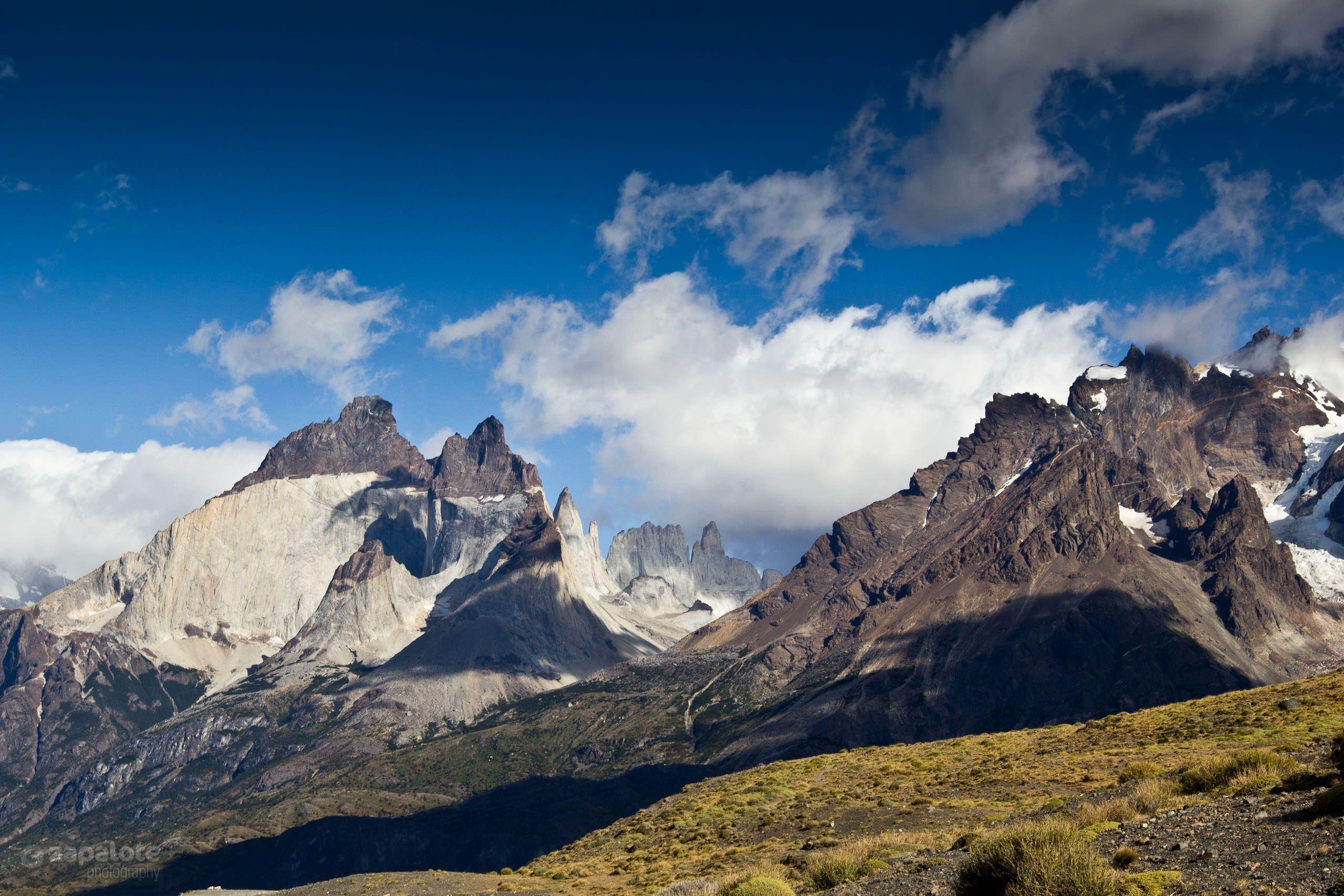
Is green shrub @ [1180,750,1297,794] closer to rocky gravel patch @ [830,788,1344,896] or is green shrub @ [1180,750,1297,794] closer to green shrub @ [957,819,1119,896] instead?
rocky gravel patch @ [830,788,1344,896]

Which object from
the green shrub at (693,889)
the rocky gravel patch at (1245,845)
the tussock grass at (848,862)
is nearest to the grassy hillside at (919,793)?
the tussock grass at (848,862)

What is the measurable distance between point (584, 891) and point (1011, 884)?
99.5 ft

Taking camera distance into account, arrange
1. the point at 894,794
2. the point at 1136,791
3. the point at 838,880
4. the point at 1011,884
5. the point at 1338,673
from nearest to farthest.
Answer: the point at 1011,884
the point at 838,880
the point at 1136,791
the point at 894,794
the point at 1338,673

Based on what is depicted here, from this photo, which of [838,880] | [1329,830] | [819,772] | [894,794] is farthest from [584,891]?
[819,772]

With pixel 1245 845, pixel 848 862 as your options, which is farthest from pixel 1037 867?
pixel 848 862

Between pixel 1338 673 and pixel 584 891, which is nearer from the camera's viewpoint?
pixel 584 891

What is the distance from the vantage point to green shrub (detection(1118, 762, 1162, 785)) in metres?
50.1

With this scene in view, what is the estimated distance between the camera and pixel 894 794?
70.2 meters

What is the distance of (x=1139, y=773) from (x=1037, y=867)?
26.1 m

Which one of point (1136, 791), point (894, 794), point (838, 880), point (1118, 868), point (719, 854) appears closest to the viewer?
point (1118, 868)

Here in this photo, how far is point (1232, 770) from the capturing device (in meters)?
40.3

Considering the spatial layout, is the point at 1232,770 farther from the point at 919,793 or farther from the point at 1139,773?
the point at 919,793

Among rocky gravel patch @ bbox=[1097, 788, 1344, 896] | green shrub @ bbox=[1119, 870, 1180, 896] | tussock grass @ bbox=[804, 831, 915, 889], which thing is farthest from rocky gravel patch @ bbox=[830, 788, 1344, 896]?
tussock grass @ bbox=[804, 831, 915, 889]

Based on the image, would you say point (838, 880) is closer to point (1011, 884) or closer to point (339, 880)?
point (1011, 884)
